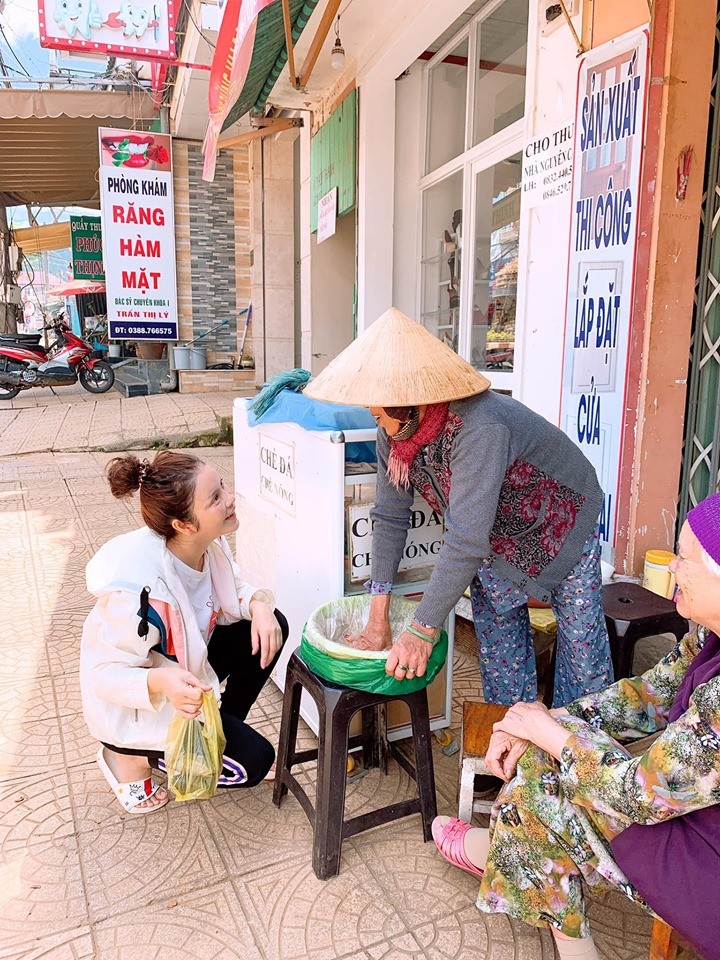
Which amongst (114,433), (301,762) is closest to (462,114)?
(301,762)

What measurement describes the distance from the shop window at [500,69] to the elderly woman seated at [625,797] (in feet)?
11.4

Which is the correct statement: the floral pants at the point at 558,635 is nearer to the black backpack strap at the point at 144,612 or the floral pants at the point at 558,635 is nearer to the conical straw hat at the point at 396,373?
the conical straw hat at the point at 396,373

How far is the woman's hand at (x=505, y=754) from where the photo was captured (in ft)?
4.73

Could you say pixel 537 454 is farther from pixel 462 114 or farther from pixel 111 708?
pixel 462 114

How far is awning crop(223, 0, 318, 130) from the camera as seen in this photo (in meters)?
4.15

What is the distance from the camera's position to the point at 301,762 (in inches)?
79.0

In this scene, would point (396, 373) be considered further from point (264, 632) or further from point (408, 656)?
point (264, 632)

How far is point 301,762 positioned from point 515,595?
81 centimetres

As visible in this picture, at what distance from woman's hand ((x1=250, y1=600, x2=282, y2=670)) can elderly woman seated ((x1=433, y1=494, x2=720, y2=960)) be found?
0.73 metres

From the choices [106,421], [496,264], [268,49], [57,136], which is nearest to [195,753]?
[496,264]

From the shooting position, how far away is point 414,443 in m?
1.68

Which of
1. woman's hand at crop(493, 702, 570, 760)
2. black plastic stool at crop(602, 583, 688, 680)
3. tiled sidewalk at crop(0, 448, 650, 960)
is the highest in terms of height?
woman's hand at crop(493, 702, 570, 760)

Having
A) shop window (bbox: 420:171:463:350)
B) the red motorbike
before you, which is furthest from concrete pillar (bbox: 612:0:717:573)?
the red motorbike

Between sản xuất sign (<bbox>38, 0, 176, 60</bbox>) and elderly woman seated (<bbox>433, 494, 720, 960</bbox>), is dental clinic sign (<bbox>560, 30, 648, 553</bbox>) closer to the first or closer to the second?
elderly woman seated (<bbox>433, 494, 720, 960</bbox>)
